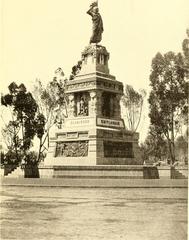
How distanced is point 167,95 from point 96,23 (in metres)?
8.56

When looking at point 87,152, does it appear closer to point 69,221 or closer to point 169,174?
point 169,174

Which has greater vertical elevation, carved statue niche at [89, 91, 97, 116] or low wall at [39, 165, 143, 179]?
carved statue niche at [89, 91, 97, 116]

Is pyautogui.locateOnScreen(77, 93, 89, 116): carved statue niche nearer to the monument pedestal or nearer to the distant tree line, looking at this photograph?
the monument pedestal

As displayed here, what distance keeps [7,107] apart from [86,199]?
2559cm

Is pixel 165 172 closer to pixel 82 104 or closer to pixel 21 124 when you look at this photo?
pixel 82 104

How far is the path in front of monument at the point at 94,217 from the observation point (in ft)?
29.7

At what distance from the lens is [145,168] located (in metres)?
24.3

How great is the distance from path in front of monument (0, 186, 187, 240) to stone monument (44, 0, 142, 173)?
1035 centimetres

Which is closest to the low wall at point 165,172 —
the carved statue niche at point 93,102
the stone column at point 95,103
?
the stone column at point 95,103

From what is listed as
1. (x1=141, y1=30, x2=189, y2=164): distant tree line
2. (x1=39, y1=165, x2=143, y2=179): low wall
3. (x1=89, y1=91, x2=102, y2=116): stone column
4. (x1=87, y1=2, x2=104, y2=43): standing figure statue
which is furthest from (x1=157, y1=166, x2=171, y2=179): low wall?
(x1=87, y1=2, x2=104, y2=43): standing figure statue

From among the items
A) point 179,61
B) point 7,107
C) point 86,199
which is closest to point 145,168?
point 179,61

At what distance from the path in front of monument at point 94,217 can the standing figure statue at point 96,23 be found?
535 inches

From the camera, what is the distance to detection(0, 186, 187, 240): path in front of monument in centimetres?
905

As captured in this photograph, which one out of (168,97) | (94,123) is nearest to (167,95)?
(168,97)
